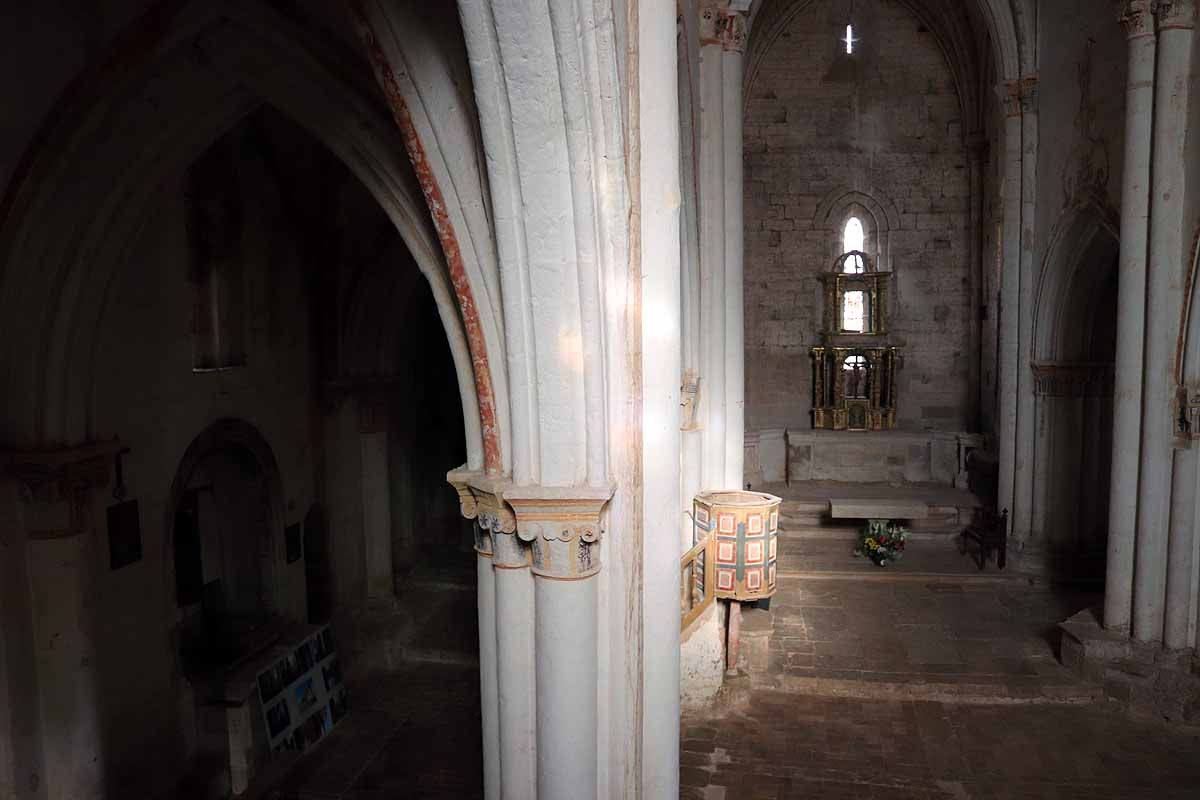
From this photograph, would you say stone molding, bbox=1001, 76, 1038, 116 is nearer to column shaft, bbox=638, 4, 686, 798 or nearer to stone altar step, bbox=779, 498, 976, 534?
stone altar step, bbox=779, 498, 976, 534

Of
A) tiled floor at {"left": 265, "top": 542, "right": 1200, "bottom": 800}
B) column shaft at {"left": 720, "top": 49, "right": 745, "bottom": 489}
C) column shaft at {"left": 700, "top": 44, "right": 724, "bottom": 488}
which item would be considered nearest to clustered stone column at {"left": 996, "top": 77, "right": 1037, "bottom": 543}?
tiled floor at {"left": 265, "top": 542, "right": 1200, "bottom": 800}

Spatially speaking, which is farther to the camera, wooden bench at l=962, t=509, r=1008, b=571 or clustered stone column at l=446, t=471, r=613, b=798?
wooden bench at l=962, t=509, r=1008, b=571

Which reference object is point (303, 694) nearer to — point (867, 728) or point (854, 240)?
point (867, 728)

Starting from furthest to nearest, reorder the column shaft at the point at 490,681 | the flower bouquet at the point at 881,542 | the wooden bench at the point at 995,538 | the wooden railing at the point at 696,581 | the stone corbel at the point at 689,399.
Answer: the flower bouquet at the point at 881,542
the wooden bench at the point at 995,538
the stone corbel at the point at 689,399
the wooden railing at the point at 696,581
the column shaft at the point at 490,681

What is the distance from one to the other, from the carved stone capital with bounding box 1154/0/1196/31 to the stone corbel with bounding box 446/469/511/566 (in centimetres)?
784

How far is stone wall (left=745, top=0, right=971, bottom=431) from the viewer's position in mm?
16625

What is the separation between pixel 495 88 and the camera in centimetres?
374

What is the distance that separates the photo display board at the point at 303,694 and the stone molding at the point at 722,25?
6.98m

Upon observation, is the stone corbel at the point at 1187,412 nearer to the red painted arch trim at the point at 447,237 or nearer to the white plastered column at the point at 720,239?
the white plastered column at the point at 720,239

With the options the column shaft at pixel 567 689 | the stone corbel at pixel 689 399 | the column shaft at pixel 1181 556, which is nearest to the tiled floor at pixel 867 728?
the column shaft at pixel 1181 556

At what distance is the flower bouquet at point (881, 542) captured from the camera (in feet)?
41.7

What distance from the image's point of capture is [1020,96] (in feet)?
38.7

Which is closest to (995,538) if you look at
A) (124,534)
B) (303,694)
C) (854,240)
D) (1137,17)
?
(1137,17)

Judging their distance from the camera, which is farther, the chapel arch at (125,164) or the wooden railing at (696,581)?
the wooden railing at (696,581)
